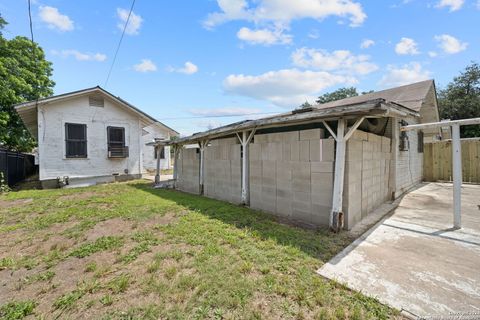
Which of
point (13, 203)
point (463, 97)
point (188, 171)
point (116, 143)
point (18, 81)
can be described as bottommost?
point (13, 203)

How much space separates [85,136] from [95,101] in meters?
1.78

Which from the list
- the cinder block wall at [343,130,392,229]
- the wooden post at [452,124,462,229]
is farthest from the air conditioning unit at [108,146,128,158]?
the wooden post at [452,124,462,229]

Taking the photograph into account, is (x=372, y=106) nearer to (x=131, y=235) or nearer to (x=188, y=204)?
(x=131, y=235)

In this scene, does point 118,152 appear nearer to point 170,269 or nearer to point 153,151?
point 153,151

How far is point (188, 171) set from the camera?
880 cm

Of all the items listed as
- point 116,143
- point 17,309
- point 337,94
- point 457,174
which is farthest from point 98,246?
point 337,94

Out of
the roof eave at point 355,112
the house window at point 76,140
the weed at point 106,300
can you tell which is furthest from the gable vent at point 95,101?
the weed at point 106,300

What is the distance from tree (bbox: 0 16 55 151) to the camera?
11805 millimetres

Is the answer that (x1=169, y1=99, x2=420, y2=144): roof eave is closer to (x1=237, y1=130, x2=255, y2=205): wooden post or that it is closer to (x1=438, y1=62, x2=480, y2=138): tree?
(x1=237, y1=130, x2=255, y2=205): wooden post

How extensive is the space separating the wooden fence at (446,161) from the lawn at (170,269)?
9379 mm

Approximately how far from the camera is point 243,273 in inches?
101

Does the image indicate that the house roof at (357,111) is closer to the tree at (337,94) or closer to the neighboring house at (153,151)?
the neighboring house at (153,151)

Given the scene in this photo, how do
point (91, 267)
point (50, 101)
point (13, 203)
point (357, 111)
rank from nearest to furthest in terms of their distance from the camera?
point (91, 267) → point (357, 111) → point (13, 203) → point (50, 101)

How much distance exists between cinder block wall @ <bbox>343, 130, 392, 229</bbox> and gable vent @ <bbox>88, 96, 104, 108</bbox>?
11.3 metres
